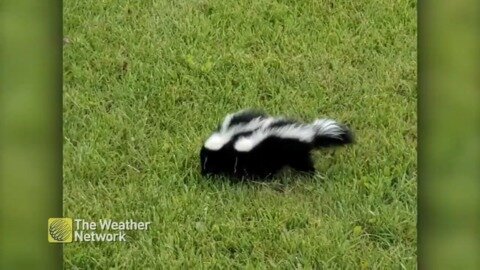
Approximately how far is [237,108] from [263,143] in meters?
0.20

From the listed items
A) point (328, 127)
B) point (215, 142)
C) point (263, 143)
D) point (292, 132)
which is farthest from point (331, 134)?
point (215, 142)

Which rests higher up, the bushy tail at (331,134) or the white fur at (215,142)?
the bushy tail at (331,134)

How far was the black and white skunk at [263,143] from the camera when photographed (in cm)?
294

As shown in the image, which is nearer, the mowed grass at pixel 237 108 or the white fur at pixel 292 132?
the mowed grass at pixel 237 108

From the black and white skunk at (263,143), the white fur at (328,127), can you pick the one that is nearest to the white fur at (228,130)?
the black and white skunk at (263,143)

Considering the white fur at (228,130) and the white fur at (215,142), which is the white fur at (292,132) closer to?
the white fur at (228,130)

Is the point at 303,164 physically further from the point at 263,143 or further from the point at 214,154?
the point at 214,154

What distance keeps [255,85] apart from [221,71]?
0.13 m

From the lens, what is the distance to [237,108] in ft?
9.63

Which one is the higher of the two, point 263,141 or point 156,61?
point 156,61

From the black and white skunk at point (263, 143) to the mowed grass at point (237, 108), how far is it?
0.12 ft

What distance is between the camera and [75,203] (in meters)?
2.82
